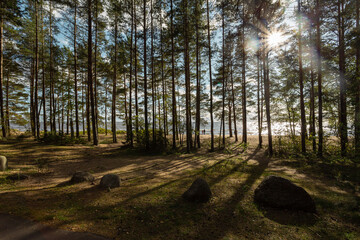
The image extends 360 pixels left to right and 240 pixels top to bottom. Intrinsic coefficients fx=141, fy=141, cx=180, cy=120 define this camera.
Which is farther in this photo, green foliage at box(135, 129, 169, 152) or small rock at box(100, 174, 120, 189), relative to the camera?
green foliage at box(135, 129, 169, 152)

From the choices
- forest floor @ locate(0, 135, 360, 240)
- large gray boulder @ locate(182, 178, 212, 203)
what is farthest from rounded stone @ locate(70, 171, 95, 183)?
large gray boulder @ locate(182, 178, 212, 203)

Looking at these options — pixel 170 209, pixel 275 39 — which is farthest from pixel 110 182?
pixel 275 39

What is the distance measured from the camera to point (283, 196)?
4.36 metres

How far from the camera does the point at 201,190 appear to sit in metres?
4.62

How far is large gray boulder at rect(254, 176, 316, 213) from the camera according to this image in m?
4.23

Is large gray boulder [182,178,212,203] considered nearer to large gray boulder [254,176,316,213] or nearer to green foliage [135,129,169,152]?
large gray boulder [254,176,316,213]

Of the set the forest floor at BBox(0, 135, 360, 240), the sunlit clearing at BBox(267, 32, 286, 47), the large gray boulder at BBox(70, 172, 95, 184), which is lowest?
the forest floor at BBox(0, 135, 360, 240)

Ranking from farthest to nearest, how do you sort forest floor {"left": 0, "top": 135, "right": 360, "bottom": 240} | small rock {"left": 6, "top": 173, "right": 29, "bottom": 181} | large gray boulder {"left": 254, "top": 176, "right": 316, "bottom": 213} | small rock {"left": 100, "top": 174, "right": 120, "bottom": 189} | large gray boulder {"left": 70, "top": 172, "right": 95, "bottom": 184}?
small rock {"left": 6, "top": 173, "right": 29, "bottom": 181} < large gray boulder {"left": 70, "top": 172, "right": 95, "bottom": 184} < small rock {"left": 100, "top": 174, "right": 120, "bottom": 189} < large gray boulder {"left": 254, "top": 176, "right": 316, "bottom": 213} < forest floor {"left": 0, "top": 135, "right": 360, "bottom": 240}

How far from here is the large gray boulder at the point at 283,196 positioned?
4227mm

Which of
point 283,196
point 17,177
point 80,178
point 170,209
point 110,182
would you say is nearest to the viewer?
point 170,209

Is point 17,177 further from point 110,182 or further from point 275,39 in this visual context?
point 275,39

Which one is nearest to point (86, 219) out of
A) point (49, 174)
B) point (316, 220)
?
point (49, 174)

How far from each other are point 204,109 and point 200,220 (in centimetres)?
1683

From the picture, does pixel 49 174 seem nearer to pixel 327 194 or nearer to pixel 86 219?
pixel 86 219
